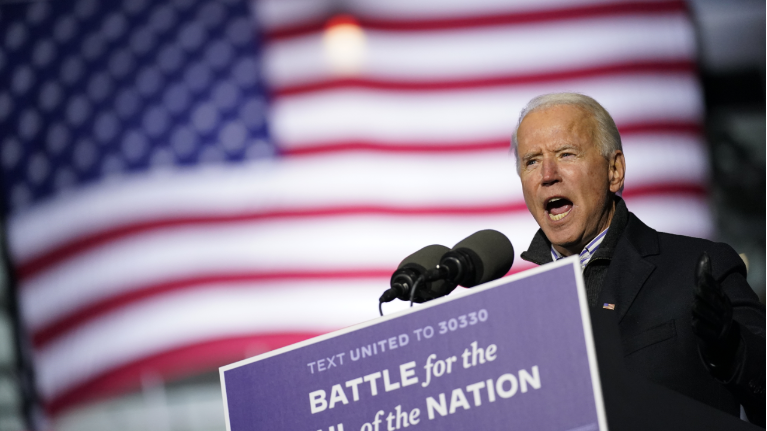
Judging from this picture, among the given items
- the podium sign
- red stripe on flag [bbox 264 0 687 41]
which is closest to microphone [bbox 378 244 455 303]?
the podium sign

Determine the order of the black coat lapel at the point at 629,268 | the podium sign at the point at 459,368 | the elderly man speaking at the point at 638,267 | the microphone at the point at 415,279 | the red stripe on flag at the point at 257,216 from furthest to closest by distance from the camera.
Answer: the red stripe on flag at the point at 257,216, the black coat lapel at the point at 629,268, the microphone at the point at 415,279, the elderly man speaking at the point at 638,267, the podium sign at the point at 459,368

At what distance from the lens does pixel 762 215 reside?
470 cm

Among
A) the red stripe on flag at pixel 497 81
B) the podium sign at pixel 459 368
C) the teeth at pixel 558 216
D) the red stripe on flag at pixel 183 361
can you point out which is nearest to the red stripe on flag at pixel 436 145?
the red stripe on flag at pixel 497 81

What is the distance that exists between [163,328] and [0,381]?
1.73m

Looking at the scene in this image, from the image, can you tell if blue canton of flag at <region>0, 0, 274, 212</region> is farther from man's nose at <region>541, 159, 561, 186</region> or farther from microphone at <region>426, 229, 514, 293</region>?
microphone at <region>426, 229, 514, 293</region>

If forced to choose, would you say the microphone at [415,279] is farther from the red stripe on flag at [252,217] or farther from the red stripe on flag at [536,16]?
the red stripe on flag at [536,16]

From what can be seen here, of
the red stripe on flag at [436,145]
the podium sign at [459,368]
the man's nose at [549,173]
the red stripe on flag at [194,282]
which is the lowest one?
the podium sign at [459,368]

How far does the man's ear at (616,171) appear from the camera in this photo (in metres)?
1.84

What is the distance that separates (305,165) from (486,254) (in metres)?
3.61

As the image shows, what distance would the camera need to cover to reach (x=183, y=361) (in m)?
4.74

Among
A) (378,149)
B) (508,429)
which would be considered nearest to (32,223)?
(378,149)

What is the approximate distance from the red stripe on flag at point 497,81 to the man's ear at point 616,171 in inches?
116

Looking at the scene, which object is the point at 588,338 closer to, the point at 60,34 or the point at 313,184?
the point at 313,184

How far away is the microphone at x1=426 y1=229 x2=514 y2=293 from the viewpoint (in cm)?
131
